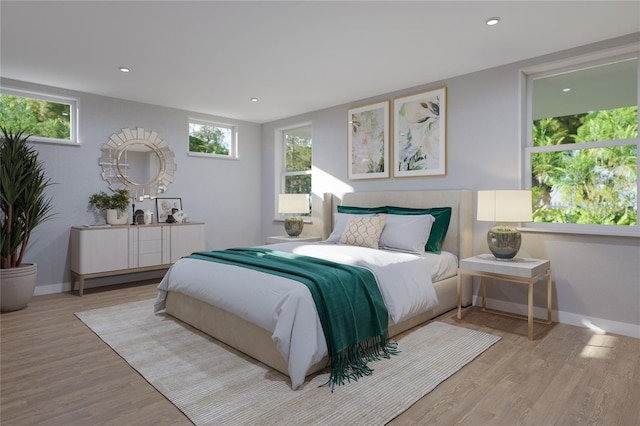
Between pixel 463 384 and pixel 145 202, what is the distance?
181 inches

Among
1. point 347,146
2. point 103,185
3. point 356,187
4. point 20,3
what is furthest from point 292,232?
point 20,3

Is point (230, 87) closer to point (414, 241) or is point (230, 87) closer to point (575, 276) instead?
point (414, 241)

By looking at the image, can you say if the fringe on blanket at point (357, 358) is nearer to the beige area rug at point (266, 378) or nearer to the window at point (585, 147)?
the beige area rug at point (266, 378)

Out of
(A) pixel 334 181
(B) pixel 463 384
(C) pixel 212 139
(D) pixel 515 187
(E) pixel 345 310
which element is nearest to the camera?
(B) pixel 463 384

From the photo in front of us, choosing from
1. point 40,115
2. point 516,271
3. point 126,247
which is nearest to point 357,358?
point 516,271

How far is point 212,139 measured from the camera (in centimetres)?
602

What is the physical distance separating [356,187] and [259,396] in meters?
3.41

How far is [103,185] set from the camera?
4863 millimetres

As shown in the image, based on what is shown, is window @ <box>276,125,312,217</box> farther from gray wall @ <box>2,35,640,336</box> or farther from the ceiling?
the ceiling

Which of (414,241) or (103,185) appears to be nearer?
(414,241)

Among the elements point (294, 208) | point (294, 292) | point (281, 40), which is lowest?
point (294, 292)

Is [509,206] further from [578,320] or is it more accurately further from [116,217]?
[116,217]

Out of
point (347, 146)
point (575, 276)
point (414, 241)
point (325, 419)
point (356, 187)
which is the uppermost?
point (347, 146)

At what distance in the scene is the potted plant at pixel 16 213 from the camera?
371cm
